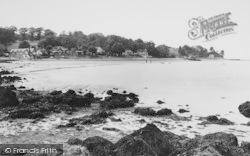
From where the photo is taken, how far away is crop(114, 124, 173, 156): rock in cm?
640

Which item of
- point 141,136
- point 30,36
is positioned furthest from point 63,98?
point 30,36

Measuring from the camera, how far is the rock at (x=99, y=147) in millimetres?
6867

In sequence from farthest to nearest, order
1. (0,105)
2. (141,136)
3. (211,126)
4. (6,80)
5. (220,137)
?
(6,80)
(0,105)
(211,126)
(220,137)
(141,136)

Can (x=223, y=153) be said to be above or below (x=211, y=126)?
above

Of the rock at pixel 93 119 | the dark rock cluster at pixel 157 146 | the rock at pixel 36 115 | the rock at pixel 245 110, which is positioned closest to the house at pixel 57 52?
the rock at pixel 36 115

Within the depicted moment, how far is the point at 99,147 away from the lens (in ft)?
23.1

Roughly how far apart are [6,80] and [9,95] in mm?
16593

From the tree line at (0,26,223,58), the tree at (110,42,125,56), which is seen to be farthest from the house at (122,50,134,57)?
the tree at (110,42,125,56)

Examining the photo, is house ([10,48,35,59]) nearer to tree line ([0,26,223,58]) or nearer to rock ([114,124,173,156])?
tree line ([0,26,223,58])

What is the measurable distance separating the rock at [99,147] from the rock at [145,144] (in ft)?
0.80

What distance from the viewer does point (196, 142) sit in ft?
22.4

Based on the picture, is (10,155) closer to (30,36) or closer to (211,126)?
(211,126)

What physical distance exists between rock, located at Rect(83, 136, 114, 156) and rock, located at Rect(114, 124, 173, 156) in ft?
0.80

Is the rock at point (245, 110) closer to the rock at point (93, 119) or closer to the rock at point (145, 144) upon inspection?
the rock at point (93, 119)
